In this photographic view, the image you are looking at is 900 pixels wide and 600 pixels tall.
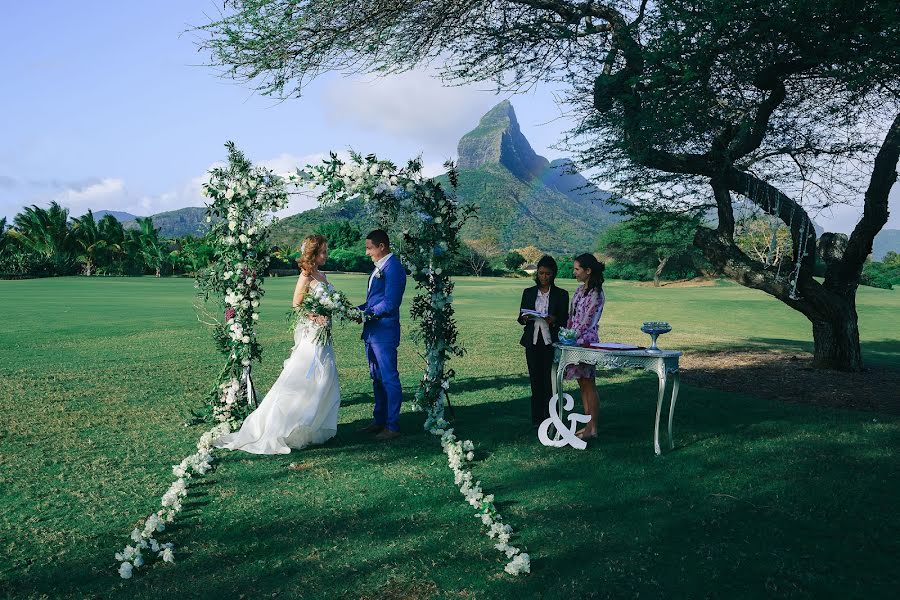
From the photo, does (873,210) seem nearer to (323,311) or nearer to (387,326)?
(387,326)

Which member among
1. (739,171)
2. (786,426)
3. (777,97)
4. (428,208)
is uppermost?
(777,97)

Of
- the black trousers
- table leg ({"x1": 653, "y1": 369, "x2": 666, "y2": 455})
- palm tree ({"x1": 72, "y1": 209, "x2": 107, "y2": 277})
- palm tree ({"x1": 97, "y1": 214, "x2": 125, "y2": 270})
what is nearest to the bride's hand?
the black trousers

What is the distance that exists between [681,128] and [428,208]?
4.84 metres

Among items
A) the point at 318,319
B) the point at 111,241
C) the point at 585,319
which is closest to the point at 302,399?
the point at 318,319

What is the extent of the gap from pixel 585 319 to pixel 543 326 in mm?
651

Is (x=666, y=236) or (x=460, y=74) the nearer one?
(x=460, y=74)

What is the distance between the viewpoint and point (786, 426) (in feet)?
30.4

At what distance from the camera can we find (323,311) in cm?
782

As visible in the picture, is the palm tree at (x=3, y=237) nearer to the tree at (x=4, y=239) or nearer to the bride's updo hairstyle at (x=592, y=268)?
the tree at (x=4, y=239)

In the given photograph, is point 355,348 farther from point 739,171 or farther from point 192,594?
point 192,594

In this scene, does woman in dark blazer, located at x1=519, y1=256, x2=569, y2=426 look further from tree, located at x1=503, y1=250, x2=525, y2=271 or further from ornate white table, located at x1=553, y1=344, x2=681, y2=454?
tree, located at x1=503, y1=250, x2=525, y2=271

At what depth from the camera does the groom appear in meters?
8.03

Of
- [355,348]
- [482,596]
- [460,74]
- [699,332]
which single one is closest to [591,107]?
[460,74]

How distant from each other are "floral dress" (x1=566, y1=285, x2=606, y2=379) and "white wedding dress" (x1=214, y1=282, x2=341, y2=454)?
273 cm
